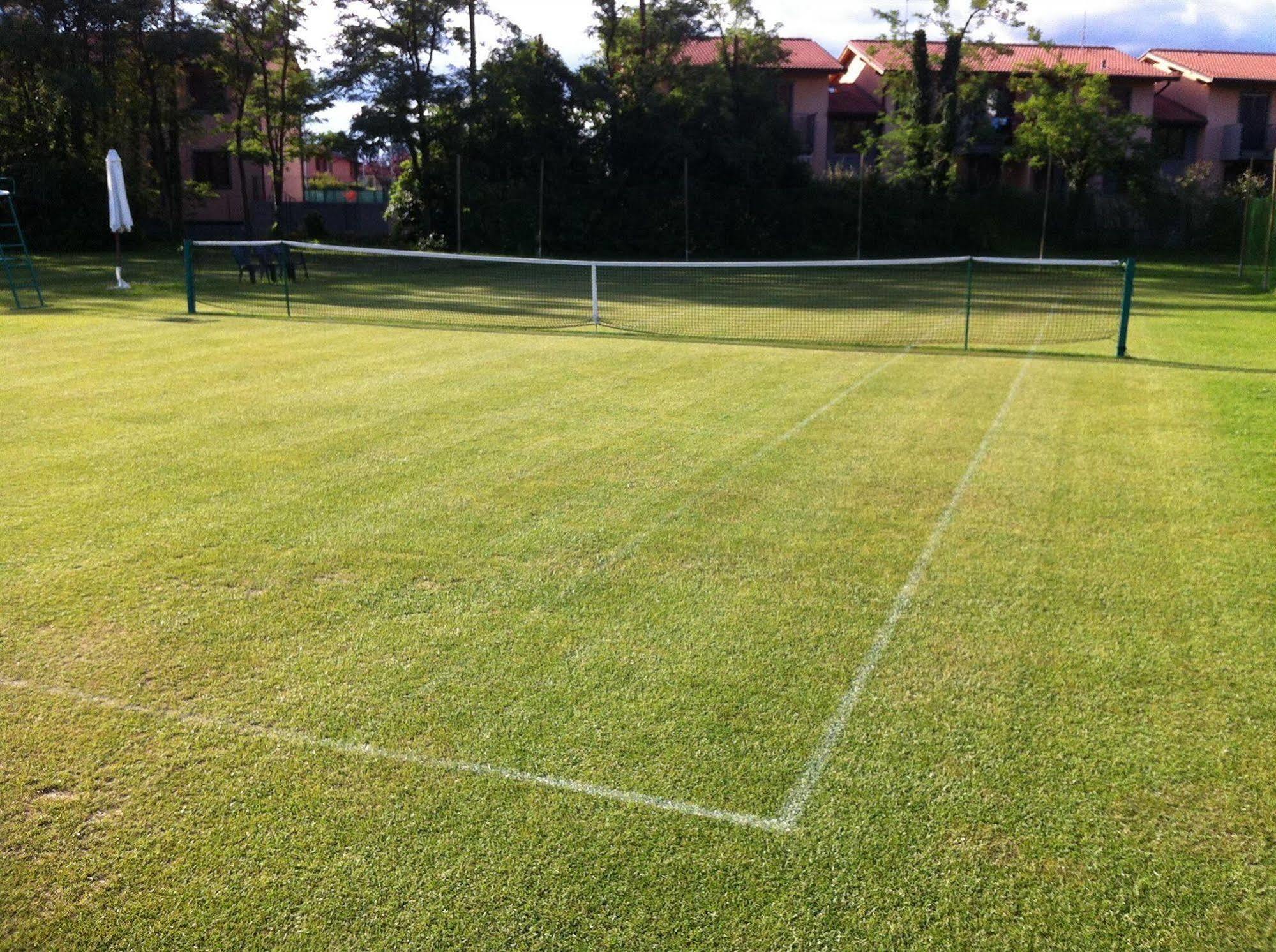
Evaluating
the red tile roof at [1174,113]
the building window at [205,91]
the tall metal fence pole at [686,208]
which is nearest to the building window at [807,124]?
the tall metal fence pole at [686,208]

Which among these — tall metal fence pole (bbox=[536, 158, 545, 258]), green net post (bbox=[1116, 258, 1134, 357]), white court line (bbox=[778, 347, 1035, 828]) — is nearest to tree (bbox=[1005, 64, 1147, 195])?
tall metal fence pole (bbox=[536, 158, 545, 258])

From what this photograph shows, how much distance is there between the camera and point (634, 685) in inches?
164

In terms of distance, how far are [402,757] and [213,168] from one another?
4940 centimetres

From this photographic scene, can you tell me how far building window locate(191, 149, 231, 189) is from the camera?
4638 cm

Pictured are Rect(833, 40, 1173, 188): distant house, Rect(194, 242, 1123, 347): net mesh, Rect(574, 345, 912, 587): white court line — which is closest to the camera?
Rect(574, 345, 912, 587): white court line

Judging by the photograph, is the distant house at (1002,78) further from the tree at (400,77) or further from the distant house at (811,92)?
the tree at (400,77)

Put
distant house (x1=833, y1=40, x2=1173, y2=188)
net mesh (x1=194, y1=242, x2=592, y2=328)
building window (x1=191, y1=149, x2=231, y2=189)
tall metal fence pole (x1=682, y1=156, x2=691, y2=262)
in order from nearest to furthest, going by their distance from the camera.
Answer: net mesh (x1=194, y1=242, x2=592, y2=328) < tall metal fence pole (x1=682, y1=156, x2=691, y2=262) < distant house (x1=833, y1=40, x2=1173, y2=188) < building window (x1=191, y1=149, x2=231, y2=189)

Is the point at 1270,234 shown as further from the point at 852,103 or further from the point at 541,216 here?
the point at 852,103

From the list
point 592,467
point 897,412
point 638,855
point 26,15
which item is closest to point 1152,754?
point 638,855

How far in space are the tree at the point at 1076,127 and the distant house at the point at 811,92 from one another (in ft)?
32.5

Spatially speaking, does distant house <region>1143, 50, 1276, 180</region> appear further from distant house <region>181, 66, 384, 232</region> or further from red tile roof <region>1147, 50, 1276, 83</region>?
distant house <region>181, 66, 384, 232</region>

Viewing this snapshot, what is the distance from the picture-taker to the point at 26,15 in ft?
113

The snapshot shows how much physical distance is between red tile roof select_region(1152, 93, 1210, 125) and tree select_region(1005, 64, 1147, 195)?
11143 millimetres

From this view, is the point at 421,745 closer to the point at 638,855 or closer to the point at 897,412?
the point at 638,855
